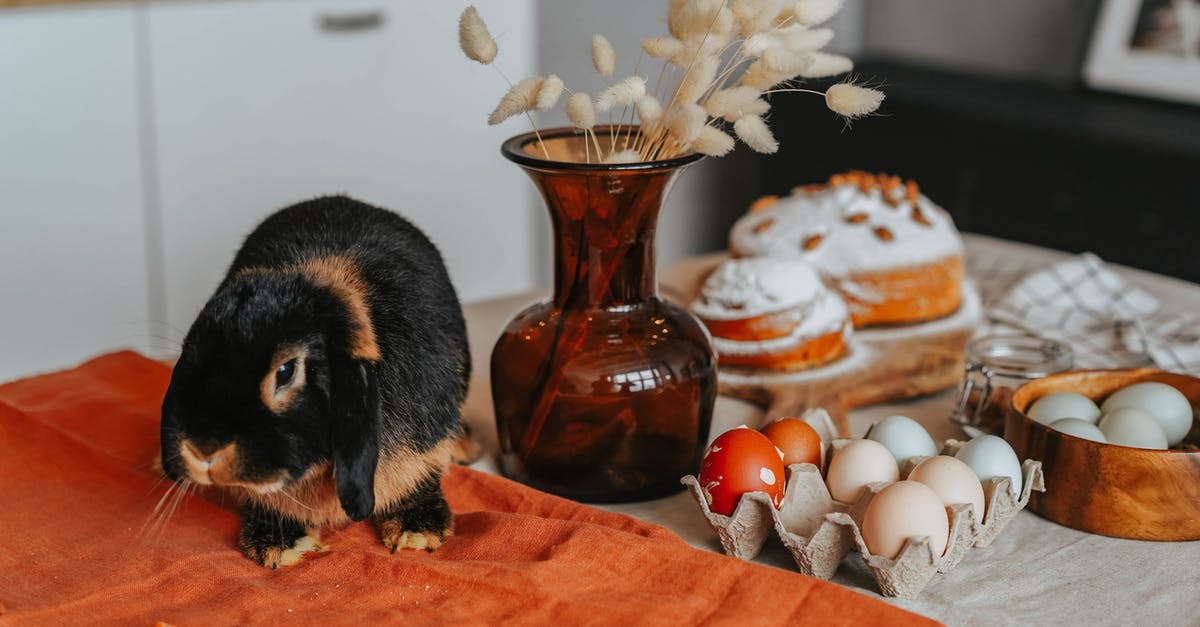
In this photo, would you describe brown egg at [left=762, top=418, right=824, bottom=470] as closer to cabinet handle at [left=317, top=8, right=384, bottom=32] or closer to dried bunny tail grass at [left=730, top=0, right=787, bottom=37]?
dried bunny tail grass at [left=730, top=0, right=787, bottom=37]

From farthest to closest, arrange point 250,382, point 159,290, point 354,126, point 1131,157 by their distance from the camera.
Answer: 1. point 354,126
2. point 159,290
3. point 1131,157
4. point 250,382

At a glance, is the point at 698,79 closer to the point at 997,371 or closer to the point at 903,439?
the point at 903,439

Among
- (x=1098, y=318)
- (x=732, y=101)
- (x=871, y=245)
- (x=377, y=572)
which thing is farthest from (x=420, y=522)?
(x=1098, y=318)

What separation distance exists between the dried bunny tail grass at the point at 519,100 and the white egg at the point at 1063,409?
50 centimetres

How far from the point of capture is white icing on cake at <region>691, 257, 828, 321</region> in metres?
1.31

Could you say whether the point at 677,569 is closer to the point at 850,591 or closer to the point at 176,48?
the point at 850,591

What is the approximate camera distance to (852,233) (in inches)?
59.4

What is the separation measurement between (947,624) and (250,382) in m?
0.51

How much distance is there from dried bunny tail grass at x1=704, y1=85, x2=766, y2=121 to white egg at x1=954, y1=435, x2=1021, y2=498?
33 cm

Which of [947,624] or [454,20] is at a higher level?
[454,20]

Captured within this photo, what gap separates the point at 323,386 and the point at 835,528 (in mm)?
382

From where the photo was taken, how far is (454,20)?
2900mm

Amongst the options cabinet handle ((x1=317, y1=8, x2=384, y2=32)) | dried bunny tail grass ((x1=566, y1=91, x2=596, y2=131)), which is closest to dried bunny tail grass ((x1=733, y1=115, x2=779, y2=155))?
dried bunny tail grass ((x1=566, y1=91, x2=596, y2=131))

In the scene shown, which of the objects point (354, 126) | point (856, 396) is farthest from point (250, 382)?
point (354, 126)
